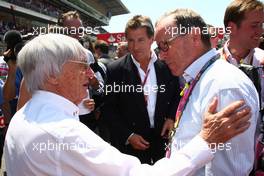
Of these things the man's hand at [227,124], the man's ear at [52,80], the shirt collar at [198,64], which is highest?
the shirt collar at [198,64]

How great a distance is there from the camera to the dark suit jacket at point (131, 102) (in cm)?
338

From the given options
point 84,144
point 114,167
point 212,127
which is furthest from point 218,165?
point 84,144

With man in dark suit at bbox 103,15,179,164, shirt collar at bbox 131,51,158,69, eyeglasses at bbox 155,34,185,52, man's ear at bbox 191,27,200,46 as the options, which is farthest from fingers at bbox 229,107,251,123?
shirt collar at bbox 131,51,158,69

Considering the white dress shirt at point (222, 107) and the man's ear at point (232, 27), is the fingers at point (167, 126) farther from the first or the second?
the white dress shirt at point (222, 107)

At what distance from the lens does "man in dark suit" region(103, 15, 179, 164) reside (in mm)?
3373

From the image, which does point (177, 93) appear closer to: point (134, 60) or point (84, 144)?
point (134, 60)

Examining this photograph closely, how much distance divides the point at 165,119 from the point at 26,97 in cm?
130

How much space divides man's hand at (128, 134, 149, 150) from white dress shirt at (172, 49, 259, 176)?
1388 mm

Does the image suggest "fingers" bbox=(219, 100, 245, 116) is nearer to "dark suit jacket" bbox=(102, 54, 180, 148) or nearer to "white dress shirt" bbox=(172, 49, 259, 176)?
"white dress shirt" bbox=(172, 49, 259, 176)

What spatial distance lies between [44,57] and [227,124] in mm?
923

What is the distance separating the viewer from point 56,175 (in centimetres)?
160

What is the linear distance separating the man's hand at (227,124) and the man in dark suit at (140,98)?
164 cm

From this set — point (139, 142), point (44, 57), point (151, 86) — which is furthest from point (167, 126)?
point (44, 57)

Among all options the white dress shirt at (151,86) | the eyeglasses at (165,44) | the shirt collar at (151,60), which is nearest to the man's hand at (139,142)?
the white dress shirt at (151,86)
